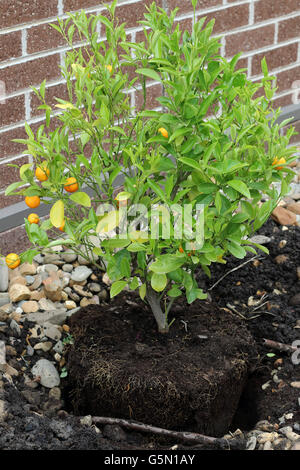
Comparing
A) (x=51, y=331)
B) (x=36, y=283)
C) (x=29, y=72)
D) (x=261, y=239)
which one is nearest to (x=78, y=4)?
(x=29, y=72)

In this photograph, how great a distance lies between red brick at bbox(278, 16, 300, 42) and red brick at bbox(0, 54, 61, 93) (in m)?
1.66

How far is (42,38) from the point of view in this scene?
332 cm

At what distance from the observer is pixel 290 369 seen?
2812 mm

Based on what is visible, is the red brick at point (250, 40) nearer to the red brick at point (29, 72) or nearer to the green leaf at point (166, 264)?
the red brick at point (29, 72)

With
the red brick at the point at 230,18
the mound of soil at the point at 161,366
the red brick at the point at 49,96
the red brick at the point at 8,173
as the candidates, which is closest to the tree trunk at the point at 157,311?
the mound of soil at the point at 161,366

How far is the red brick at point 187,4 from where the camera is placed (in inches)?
150

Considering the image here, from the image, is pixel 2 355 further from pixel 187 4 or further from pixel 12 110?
pixel 187 4

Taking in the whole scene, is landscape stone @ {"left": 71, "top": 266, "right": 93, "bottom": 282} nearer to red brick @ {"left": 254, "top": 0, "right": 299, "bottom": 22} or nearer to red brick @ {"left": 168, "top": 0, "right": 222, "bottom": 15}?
red brick @ {"left": 168, "top": 0, "right": 222, "bottom": 15}

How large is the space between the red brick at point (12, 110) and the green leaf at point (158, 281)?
130 cm

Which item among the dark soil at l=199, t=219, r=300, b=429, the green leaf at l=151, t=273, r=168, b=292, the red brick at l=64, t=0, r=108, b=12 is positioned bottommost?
the dark soil at l=199, t=219, r=300, b=429

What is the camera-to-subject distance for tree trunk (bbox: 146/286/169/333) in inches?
107

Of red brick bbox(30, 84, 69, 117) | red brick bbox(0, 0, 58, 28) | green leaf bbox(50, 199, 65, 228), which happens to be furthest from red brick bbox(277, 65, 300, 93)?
green leaf bbox(50, 199, 65, 228)

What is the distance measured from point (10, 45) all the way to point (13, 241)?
2.98ft
